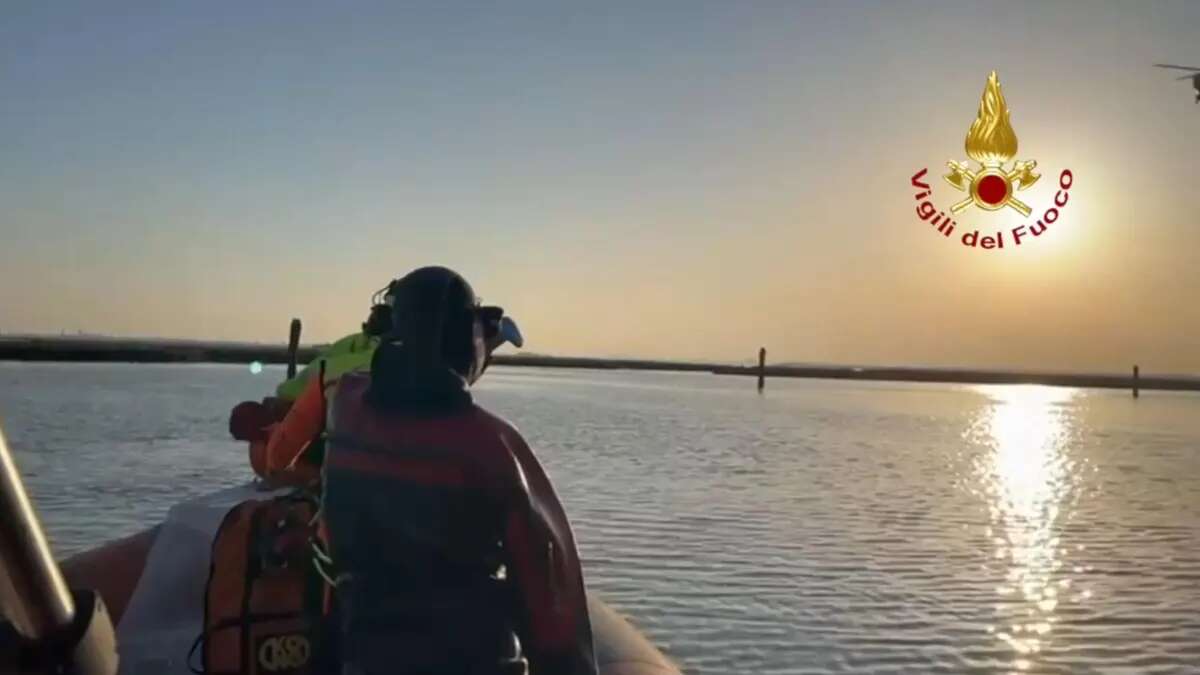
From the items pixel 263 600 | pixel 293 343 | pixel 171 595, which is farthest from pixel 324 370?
pixel 293 343

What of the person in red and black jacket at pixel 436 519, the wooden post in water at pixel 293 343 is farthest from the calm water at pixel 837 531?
the person in red and black jacket at pixel 436 519

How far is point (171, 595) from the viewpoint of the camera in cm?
533

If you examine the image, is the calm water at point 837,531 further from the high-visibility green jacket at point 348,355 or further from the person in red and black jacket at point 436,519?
the person in red and black jacket at point 436,519

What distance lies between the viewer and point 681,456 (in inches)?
964

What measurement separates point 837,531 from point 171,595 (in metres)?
10.5

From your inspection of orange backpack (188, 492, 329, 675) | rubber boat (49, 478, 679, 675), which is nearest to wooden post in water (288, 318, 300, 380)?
rubber boat (49, 478, 679, 675)

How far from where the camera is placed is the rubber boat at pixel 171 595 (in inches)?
195

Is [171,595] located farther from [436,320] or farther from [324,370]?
[436,320]

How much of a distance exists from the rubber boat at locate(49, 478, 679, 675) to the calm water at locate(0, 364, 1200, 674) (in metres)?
2.85

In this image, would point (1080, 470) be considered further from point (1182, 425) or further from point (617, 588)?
point (1182, 425)

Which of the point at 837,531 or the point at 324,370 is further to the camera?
the point at 837,531

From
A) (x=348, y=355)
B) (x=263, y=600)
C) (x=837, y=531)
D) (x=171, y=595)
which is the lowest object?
(x=837, y=531)

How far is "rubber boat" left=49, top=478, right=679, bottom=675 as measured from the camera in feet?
16.3

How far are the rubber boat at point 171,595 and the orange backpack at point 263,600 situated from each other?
21.9 inches
